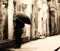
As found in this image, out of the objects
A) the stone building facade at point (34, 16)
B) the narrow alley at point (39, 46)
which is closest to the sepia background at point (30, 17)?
the stone building facade at point (34, 16)

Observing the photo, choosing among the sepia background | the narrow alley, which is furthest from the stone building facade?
the narrow alley

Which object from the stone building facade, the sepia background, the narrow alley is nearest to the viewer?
the narrow alley

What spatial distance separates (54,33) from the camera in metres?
16.5

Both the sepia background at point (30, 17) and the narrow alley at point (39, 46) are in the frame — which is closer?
the narrow alley at point (39, 46)

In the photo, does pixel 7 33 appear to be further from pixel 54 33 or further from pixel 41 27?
pixel 54 33

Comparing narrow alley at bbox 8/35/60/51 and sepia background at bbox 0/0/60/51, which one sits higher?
sepia background at bbox 0/0/60/51

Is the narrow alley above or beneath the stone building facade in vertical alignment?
beneath

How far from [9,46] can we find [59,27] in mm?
11016

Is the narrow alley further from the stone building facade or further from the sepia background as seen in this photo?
the stone building facade

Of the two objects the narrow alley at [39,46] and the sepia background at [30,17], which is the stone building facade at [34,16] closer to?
the sepia background at [30,17]

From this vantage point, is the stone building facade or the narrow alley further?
the stone building facade

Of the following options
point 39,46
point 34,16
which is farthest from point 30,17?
point 39,46

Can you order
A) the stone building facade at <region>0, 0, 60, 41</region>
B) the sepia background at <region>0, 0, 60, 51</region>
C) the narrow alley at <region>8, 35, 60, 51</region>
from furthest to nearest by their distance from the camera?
the stone building facade at <region>0, 0, 60, 41</region>, the sepia background at <region>0, 0, 60, 51</region>, the narrow alley at <region>8, 35, 60, 51</region>

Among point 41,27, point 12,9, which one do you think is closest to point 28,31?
point 12,9
